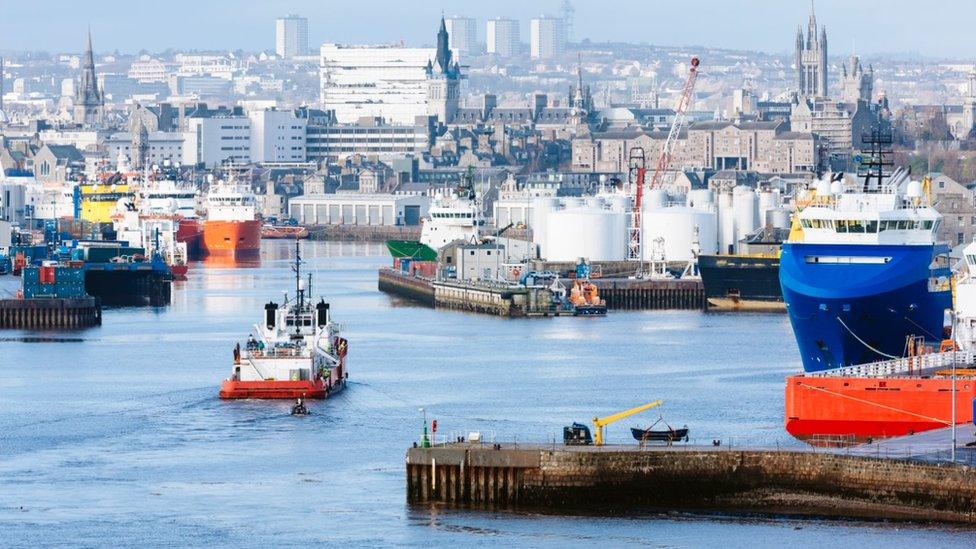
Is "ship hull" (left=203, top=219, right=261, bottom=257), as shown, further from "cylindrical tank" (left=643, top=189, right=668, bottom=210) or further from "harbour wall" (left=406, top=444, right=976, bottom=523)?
"harbour wall" (left=406, top=444, right=976, bottom=523)

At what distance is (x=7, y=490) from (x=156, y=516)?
3238 mm

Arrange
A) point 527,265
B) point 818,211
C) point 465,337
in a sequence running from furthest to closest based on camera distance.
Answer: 1. point 527,265
2. point 465,337
3. point 818,211

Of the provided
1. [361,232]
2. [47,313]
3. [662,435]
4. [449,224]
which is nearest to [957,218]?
[449,224]

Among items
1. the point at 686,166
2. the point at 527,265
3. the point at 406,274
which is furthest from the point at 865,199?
the point at 686,166

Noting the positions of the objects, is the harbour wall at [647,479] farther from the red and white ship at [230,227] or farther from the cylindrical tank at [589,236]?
the red and white ship at [230,227]

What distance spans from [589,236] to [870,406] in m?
52.1

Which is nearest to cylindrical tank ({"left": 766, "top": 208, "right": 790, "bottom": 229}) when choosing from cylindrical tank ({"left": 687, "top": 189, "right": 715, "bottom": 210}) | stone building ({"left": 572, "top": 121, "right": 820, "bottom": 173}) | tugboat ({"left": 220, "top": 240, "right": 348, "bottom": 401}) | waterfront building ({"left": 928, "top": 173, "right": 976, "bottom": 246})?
cylindrical tank ({"left": 687, "top": 189, "right": 715, "bottom": 210})

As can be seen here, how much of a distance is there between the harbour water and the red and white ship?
1745 inches

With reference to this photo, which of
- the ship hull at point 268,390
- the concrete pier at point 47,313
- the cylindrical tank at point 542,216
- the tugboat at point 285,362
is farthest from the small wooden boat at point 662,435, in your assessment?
the cylindrical tank at point 542,216

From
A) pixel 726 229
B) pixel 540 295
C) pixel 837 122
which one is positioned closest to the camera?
pixel 540 295

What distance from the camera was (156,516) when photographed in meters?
37.2

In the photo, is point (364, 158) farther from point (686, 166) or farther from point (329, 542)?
point (329, 542)

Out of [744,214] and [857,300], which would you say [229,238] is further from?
[857,300]

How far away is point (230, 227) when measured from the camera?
4788 inches
